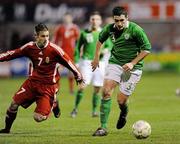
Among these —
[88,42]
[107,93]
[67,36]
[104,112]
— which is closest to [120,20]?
[107,93]

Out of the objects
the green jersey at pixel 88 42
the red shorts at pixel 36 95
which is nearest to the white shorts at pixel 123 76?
the red shorts at pixel 36 95

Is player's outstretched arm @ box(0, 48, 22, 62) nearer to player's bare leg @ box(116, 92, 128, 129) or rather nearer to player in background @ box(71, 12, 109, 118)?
player's bare leg @ box(116, 92, 128, 129)

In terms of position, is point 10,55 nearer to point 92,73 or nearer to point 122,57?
point 122,57

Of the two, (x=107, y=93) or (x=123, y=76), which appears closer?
(x=107, y=93)

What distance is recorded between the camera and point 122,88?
13.7m

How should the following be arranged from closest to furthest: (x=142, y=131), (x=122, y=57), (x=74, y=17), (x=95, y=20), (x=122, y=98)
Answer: (x=142, y=131) < (x=122, y=57) < (x=122, y=98) < (x=95, y=20) < (x=74, y=17)

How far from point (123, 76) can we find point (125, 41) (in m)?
0.68

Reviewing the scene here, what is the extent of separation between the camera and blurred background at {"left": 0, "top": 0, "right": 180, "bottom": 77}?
3238cm

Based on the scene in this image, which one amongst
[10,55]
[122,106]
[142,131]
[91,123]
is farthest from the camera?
[91,123]

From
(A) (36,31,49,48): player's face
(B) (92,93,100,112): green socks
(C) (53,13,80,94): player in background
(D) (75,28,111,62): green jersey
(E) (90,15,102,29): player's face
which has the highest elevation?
(A) (36,31,49,48): player's face

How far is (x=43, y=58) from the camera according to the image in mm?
12930

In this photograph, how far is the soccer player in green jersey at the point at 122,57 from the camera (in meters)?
13.0

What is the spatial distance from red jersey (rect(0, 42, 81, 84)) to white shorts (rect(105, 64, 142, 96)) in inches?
28.1

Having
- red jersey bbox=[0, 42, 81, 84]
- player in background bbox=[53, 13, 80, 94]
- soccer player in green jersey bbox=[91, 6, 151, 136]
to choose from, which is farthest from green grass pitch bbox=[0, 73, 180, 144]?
player in background bbox=[53, 13, 80, 94]
